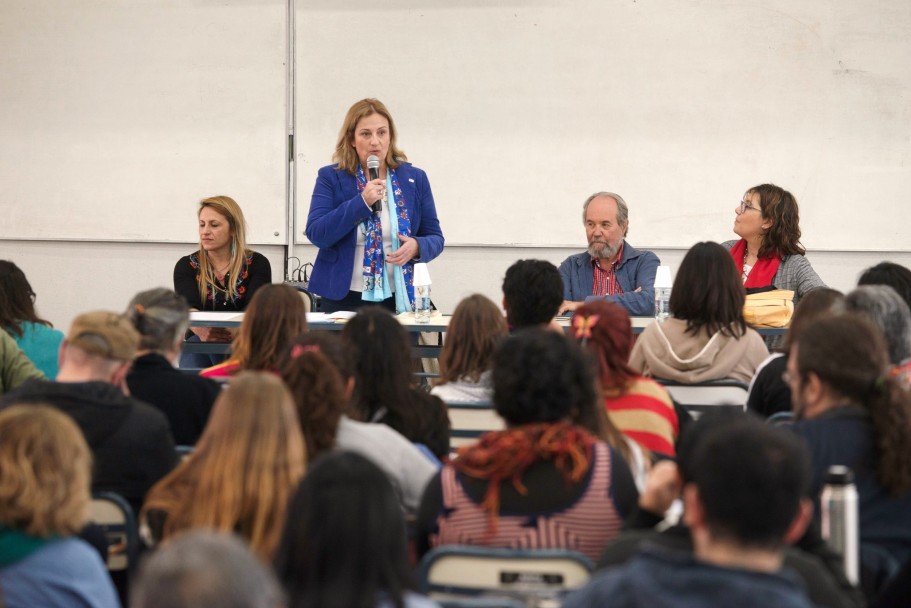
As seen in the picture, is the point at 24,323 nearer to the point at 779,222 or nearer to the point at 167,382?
the point at 167,382

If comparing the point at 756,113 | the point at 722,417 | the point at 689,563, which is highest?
the point at 756,113

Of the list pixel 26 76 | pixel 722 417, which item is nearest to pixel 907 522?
pixel 722 417

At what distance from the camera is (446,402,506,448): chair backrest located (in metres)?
3.23

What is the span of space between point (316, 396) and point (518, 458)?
50cm

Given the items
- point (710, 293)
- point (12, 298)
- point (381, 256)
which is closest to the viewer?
point (710, 293)

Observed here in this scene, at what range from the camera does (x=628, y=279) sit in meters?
5.50

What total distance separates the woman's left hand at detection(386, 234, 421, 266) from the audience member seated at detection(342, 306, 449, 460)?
81.7 inches

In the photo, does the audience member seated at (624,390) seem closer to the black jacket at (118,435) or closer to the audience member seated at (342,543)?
the black jacket at (118,435)

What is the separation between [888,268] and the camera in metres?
3.79

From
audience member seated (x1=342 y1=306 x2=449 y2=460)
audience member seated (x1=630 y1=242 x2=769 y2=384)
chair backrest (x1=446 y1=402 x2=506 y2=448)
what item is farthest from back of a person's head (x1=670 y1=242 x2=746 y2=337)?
audience member seated (x1=342 y1=306 x2=449 y2=460)

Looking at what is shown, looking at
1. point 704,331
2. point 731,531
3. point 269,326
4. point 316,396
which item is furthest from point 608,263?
point 731,531

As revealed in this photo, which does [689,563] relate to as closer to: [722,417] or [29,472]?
[722,417]

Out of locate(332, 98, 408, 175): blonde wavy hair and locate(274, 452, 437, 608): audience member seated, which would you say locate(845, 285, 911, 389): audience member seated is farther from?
locate(332, 98, 408, 175): blonde wavy hair

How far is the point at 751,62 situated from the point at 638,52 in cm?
70
